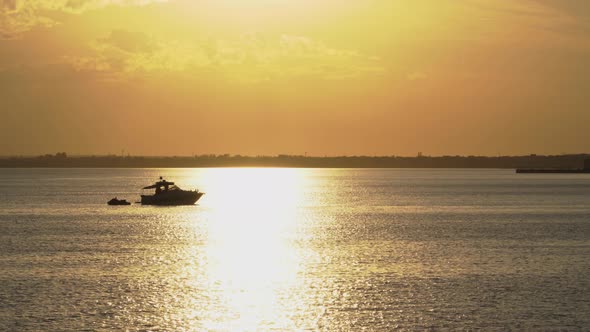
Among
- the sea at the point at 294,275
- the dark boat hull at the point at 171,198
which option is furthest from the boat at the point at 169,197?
the sea at the point at 294,275

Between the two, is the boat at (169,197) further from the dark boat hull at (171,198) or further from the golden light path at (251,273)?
the golden light path at (251,273)

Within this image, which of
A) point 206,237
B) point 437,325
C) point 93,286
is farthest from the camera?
point 206,237

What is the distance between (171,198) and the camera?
13850 cm

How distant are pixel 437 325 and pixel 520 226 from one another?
66.7m

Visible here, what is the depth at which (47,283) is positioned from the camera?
52.9m

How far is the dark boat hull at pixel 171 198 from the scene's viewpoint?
138500 mm

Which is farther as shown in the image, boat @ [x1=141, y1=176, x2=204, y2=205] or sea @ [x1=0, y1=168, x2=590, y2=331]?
boat @ [x1=141, y1=176, x2=204, y2=205]

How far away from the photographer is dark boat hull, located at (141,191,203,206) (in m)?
138

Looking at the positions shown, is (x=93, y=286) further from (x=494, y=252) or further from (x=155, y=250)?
(x=494, y=252)

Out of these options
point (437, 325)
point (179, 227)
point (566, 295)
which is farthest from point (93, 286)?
point (179, 227)

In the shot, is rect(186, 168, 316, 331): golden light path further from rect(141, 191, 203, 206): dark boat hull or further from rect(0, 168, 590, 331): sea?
rect(141, 191, 203, 206): dark boat hull

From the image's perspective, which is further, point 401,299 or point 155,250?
point 155,250

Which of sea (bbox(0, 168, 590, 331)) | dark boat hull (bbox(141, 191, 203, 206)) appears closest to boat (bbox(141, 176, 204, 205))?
dark boat hull (bbox(141, 191, 203, 206))

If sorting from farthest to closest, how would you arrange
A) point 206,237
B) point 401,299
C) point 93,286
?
1. point 206,237
2. point 93,286
3. point 401,299
